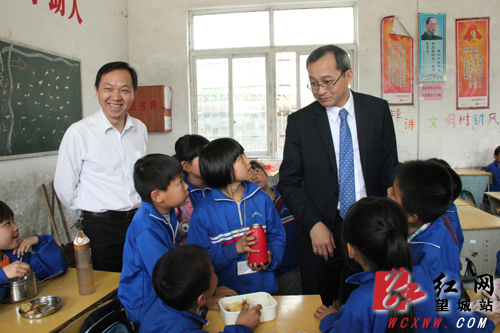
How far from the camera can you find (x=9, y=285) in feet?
4.78

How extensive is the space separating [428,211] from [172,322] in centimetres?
99

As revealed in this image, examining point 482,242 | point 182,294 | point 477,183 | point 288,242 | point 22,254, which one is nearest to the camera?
point 182,294

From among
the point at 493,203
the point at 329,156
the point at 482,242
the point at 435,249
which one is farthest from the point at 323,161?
the point at 493,203

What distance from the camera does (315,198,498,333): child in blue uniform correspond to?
1000 millimetres

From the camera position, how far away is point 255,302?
1.33m

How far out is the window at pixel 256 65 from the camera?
5.04m

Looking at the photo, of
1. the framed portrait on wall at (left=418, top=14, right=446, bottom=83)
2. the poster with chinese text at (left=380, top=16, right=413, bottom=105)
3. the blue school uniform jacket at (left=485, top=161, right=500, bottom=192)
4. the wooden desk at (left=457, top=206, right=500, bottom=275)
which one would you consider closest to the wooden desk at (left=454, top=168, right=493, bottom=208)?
the blue school uniform jacket at (left=485, top=161, right=500, bottom=192)

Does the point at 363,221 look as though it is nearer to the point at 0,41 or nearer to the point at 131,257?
the point at 131,257

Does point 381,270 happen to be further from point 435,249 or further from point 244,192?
point 244,192

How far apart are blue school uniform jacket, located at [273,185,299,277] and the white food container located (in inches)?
31.2

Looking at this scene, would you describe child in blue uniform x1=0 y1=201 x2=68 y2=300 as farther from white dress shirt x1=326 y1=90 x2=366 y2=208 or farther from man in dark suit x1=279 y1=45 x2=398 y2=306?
white dress shirt x1=326 y1=90 x2=366 y2=208

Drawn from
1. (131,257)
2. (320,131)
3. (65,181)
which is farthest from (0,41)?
(320,131)

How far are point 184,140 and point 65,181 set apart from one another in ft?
2.26

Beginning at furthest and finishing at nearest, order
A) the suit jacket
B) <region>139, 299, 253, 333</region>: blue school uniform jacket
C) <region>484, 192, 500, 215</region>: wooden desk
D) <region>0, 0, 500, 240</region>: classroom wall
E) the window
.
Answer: the window → <region>0, 0, 500, 240</region>: classroom wall → <region>484, 192, 500, 215</region>: wooden desk → the suit jacket → <region>139, 299, 253, 333</region>: blue school uniform jacket
